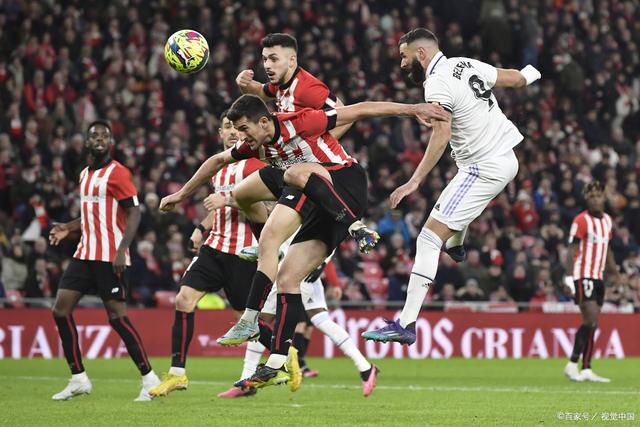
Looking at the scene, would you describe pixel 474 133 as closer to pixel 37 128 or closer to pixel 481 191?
pixel 481 191

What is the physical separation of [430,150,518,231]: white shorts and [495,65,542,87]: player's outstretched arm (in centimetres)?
57

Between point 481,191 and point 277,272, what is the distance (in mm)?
1694

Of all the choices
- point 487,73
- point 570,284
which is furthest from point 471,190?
point 570,284

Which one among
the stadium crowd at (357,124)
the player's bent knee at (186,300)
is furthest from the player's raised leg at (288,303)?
the stadium crowd at (357,124)

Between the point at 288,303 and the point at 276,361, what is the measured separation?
0.46 metres

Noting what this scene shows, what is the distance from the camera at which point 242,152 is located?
361 inches

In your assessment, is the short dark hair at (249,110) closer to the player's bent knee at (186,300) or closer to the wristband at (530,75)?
the wristband at (530,75)

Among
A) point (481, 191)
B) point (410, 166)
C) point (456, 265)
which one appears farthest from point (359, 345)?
point (481, 191)

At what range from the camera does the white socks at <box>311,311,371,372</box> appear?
34.2ft

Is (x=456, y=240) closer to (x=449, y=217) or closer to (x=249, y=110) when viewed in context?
(x=449, y=217)

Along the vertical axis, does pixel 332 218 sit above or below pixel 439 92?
below

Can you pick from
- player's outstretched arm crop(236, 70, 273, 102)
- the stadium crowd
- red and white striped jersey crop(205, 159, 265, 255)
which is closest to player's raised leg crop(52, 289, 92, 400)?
red and white striped jersey crop(205, 159, 265, 255)

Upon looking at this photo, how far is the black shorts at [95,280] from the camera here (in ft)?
36.3

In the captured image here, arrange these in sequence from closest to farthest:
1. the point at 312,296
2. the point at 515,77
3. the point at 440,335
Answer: the point at 515,77 → the point at 312,296 → the point at 440,335
